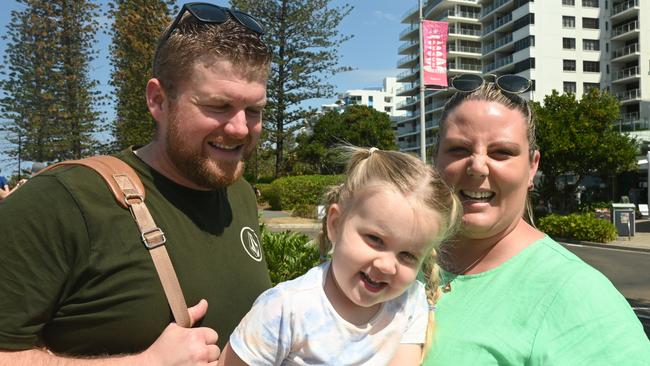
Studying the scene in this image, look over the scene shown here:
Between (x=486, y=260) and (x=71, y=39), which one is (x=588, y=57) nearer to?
(x=71, y=39)

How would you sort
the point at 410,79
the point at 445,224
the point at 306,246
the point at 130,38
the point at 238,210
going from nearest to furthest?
the point at 445,224
the point at 238,210
the point at 306,246
the point at 130,38
the point at 410,79

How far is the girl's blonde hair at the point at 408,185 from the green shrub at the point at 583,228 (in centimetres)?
1953

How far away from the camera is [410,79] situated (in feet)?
309

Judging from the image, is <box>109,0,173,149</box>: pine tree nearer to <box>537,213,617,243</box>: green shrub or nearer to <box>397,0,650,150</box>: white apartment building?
<box>537,213,617,243</box>: green shrub

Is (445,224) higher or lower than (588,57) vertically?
lower

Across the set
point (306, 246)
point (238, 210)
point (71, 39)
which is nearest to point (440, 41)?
point (306, 246)

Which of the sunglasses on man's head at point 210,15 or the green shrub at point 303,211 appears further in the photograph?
the green shrub at point 303,211

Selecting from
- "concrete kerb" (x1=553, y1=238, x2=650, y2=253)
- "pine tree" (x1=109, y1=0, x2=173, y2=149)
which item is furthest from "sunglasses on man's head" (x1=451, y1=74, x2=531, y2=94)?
"pine tree" (x1=109, y1=0, x2=173, y2=149)

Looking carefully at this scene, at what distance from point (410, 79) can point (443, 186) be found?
95035 millimetres

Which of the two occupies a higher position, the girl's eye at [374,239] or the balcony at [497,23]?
the balcony at [497,23]

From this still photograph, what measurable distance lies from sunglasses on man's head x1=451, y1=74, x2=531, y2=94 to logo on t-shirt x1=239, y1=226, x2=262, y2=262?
1172 mm

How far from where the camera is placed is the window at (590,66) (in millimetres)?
65562

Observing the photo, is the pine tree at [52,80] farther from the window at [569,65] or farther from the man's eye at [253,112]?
the window at [569,65]

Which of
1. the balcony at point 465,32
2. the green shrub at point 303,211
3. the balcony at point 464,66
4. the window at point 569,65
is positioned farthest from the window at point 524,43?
the green shrub at point 303,211
